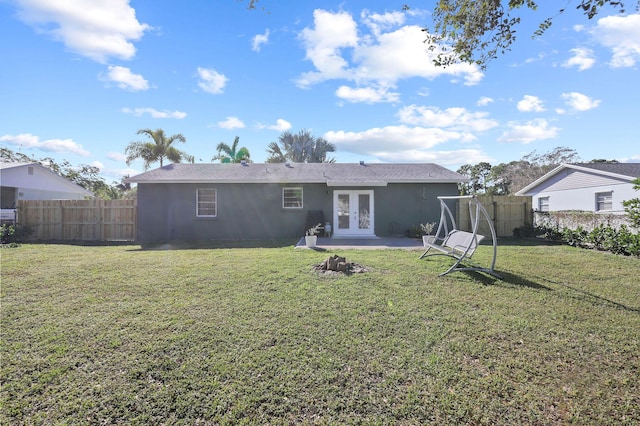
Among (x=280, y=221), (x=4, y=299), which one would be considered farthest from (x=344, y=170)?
(x=4, y=299)

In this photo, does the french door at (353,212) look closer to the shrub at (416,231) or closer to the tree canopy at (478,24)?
the shrub at (416,231)

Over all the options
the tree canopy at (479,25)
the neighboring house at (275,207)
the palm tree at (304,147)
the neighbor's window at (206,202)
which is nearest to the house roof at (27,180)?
the neighboring house at (275,207)

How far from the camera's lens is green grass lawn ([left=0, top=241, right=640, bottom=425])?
2.35m

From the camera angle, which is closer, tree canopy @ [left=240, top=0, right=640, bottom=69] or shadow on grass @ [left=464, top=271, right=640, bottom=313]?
tree canopy @ [left=240, top=0, right=640, bottom=69]

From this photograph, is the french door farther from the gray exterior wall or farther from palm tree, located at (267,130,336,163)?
palm tree, located at (267,130,336,163)

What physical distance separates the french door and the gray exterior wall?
29 centimetres

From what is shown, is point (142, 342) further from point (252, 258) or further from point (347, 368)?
point (252, 258)

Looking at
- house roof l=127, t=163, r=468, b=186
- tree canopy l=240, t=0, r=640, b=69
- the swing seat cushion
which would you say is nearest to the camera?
tree canopy l=240, t=0, r=640, b=69

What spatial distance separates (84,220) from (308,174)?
10563mm

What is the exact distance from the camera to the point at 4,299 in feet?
15.8

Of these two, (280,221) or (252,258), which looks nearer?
(252,258)

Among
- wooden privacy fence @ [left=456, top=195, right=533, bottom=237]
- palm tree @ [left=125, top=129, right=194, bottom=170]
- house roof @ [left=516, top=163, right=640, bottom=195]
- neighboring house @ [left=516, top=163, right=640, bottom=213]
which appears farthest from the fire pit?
palm tree @ [left=125, top=129, right=194, bottom=170]

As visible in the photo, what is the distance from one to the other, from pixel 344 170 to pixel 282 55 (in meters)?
5.88

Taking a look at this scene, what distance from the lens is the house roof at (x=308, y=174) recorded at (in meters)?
13.2
